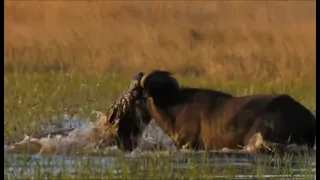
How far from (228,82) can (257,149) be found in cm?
391

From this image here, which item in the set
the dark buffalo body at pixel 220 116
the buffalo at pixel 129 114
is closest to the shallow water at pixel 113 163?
the dark buffalo body at pixel 220 116

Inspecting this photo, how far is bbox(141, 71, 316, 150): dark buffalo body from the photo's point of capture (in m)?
9.50

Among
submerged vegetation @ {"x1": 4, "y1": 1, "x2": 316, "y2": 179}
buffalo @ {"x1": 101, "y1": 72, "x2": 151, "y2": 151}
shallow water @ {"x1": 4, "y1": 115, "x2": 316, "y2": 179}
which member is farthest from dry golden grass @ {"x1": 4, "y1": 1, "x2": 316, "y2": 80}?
shallow water @ {"x1": 4, "y1": 115, "x2": 316, "y2": 179}

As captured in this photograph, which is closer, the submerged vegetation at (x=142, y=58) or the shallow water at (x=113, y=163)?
the shallow water at (x=113, y=163)

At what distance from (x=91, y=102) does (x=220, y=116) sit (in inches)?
47.6

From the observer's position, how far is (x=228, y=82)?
42.9 feet

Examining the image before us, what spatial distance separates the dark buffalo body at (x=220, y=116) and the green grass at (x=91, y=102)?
0.59m

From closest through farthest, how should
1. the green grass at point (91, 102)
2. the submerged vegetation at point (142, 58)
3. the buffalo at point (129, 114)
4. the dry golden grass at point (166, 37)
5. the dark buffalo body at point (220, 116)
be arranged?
the green grass at point (91, 102) < the submerged vegetation at point (142, 58) < the dark buffalo body at point (220, 116) < the buffalo at point (129, 114) < the dry golden grass at point (166, 37)

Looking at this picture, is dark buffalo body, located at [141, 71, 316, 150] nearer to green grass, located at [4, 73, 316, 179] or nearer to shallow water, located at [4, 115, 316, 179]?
shallow water, located at [4, 115, 316, 179]

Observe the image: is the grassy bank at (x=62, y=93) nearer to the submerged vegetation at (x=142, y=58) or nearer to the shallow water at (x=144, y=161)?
the submerged vegetation at (x=142, y=58)

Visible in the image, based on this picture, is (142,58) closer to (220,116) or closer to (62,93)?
(62,93)

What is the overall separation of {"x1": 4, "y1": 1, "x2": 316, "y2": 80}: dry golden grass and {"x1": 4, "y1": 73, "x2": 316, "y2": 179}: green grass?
0.79m

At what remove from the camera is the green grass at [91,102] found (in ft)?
25.3
